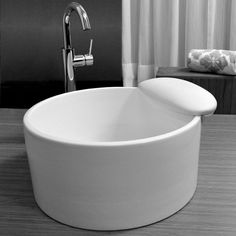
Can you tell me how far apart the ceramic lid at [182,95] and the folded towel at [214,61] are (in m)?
1.27

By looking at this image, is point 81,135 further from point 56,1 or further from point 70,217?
point 56,1

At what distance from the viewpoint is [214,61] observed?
2.12 metres

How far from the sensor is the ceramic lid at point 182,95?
Result: 0.74m

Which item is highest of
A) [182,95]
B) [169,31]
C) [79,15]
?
[79,15]

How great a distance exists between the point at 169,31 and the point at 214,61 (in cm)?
91

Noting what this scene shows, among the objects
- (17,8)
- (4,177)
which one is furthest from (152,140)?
(17,8)

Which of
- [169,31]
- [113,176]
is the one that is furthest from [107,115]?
[169,31]

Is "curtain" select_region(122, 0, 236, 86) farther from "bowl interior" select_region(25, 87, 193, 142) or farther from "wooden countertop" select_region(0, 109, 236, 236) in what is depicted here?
"bowl interior" select_region(25, 87, 193, 142)

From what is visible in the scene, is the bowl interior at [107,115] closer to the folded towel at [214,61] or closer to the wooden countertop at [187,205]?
the wooden countertop at [187,205]

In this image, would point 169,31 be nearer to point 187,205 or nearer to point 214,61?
point 214,61

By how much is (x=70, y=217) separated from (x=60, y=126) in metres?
0.22

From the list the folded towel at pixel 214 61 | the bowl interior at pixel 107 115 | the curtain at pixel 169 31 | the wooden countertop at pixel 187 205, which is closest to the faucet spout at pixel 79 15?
the bowl interior at pixel 107 115

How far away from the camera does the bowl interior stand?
85 cm

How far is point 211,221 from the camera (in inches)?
27.0
